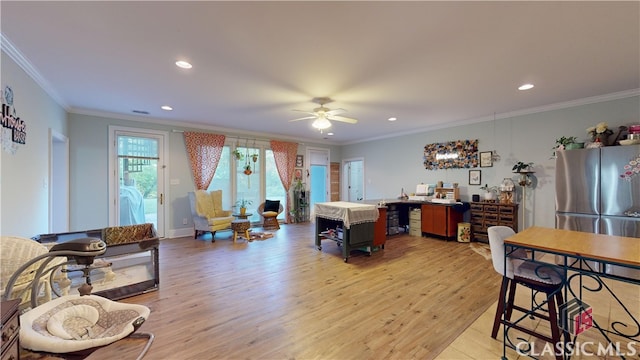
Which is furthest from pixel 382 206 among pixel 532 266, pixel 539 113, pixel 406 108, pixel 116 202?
pixel 116 202

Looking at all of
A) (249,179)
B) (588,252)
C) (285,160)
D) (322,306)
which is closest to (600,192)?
(588,252)

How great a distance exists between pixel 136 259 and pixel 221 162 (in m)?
3.13

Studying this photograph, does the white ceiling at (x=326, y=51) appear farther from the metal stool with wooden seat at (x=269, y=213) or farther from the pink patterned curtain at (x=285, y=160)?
the metal stool with wooden seat at (x=269, y=213)

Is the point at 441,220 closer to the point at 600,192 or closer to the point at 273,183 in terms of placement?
the point at 600,192


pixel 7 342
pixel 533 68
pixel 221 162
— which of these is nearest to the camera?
pixel 7 342

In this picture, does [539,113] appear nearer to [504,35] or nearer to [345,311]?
[504,35]

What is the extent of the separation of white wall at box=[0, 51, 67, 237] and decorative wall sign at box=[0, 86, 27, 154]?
0.07 meters

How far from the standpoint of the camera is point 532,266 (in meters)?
1.86

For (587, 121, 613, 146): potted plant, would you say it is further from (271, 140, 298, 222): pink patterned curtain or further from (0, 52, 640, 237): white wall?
(271, 140, 298, 222): pink patterned curtain

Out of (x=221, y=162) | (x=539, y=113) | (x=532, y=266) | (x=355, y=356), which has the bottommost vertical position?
(x=355, y=356)

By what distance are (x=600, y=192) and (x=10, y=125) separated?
7.06m

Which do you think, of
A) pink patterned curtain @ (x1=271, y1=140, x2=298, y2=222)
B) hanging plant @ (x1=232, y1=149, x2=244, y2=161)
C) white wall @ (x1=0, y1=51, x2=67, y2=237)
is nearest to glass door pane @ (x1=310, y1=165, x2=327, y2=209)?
pink patterned curtain @ (x1=271, y1=140, x2=298, y2=222)

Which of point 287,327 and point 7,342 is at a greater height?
point 7,342

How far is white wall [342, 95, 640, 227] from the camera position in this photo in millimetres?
3945
